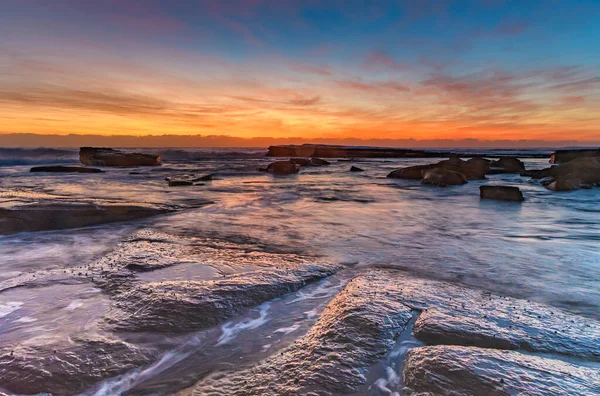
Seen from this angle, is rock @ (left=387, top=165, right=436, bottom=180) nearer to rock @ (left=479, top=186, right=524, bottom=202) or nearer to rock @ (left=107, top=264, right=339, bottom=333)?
rock @ (left=479, top=186, right=524, bottom=202)

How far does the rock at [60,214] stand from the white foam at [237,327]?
7139 millimetres

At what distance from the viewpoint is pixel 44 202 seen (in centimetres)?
962

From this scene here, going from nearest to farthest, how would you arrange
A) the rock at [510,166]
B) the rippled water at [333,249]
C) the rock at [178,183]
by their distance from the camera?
the rippled water at [333,249] < the rock at [178,183] < the rock at [510,166]

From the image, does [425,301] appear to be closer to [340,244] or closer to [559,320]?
[559,320]

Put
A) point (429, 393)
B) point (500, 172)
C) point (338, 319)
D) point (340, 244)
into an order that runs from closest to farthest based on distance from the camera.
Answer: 1. point (429, 393)
2. point (338, 319)
3. point (340, 244)
4. point (500, 172)

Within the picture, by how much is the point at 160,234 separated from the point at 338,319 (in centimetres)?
576

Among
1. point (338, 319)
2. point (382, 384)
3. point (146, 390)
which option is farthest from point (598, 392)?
point (146, 390)

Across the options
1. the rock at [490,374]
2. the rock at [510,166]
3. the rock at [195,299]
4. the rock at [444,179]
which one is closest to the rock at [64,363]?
the rock at [195,299]

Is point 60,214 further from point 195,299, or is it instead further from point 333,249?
point 333,249

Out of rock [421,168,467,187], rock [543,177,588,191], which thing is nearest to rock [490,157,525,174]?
rock [543,177,588,191]

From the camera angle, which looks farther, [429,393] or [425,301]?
[425,301]

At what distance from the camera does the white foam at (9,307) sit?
379 centimetres

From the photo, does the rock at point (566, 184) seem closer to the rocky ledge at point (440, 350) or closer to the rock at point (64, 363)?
the rocky ledge at point (440, 350)

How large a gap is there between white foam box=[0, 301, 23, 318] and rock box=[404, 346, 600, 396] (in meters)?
4.46
